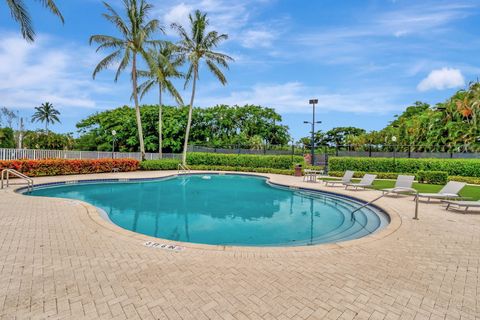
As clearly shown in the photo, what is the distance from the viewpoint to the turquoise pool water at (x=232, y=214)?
6641mm

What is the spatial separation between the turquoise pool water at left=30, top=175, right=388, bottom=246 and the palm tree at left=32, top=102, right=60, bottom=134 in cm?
5584

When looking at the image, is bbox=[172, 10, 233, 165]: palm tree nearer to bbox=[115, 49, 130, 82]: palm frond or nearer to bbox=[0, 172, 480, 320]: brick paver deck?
bbox=[115, 49, 130, 82]: palm frond

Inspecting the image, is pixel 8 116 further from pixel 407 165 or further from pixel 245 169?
pixel 407 165

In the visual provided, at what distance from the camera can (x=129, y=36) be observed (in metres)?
20.7

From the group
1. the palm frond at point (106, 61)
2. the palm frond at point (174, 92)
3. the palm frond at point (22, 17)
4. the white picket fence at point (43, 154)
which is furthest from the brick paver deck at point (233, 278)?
the palm frond at point (174, 92)

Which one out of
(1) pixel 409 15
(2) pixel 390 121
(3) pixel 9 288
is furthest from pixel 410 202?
(2) pixel 390 121

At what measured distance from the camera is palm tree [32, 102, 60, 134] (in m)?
58.7

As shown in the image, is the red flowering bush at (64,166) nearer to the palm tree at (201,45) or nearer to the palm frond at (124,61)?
the palm frond at (124,61)

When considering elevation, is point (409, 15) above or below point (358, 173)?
above

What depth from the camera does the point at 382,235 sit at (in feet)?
18.3

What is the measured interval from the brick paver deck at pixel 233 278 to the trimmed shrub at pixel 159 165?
17.2 meters

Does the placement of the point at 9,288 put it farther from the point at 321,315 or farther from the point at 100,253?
the point at 321,315

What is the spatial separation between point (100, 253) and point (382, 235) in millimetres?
5123

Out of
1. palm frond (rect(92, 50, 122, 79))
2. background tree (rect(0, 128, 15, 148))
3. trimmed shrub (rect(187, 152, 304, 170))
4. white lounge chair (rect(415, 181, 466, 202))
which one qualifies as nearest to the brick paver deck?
white lounge chair (rect(415, 181, 466, 202))
